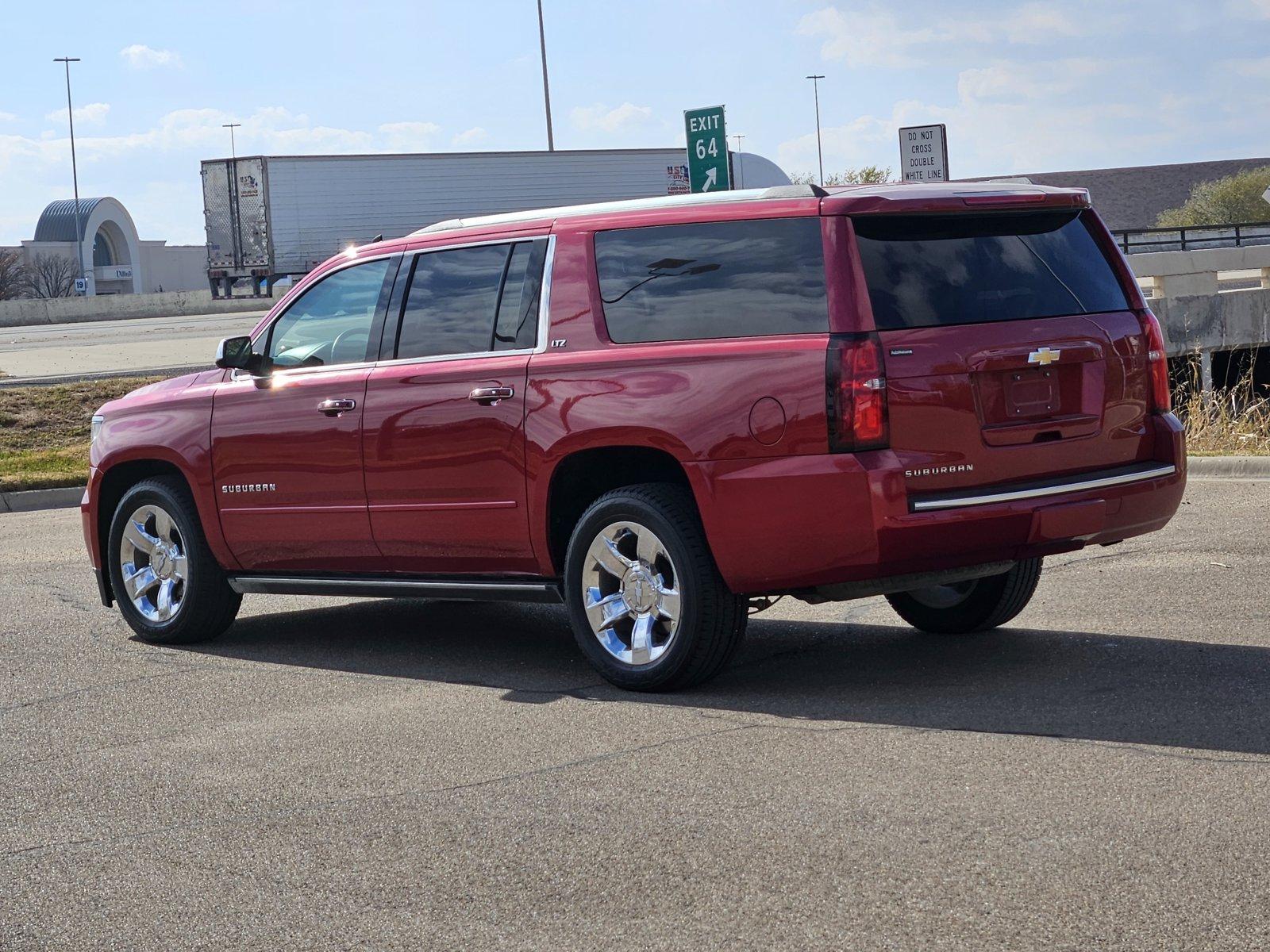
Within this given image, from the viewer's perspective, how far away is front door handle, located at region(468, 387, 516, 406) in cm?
688

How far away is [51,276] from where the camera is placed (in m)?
94.4

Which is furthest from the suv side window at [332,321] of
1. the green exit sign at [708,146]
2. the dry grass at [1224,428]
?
the green exit sign at [708,146]

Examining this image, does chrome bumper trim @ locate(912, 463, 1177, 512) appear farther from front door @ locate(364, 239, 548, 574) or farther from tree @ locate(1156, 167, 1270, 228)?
tree @ locate(1156, 167, 1270, 228)

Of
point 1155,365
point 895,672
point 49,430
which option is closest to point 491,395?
point 895,672

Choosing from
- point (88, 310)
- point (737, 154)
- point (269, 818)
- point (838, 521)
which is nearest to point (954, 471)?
point (838, 521)

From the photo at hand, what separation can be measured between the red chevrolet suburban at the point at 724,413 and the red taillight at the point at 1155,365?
0.06 ft

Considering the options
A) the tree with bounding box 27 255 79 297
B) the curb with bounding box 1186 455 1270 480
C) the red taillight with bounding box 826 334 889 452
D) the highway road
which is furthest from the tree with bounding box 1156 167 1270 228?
the red taillight with bounding box 826 334 889 452

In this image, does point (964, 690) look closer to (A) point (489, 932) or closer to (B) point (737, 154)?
(A) point (489, 932)

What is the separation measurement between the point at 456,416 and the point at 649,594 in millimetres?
1174

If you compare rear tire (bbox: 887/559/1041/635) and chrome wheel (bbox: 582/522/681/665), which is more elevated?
chrome wheel (bbox: 582/522/681/665)

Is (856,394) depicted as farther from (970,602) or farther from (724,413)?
(970,602)

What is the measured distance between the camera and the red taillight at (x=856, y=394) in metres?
5.98

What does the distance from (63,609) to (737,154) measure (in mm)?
42557

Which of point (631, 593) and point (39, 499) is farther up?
point (631, 593)
